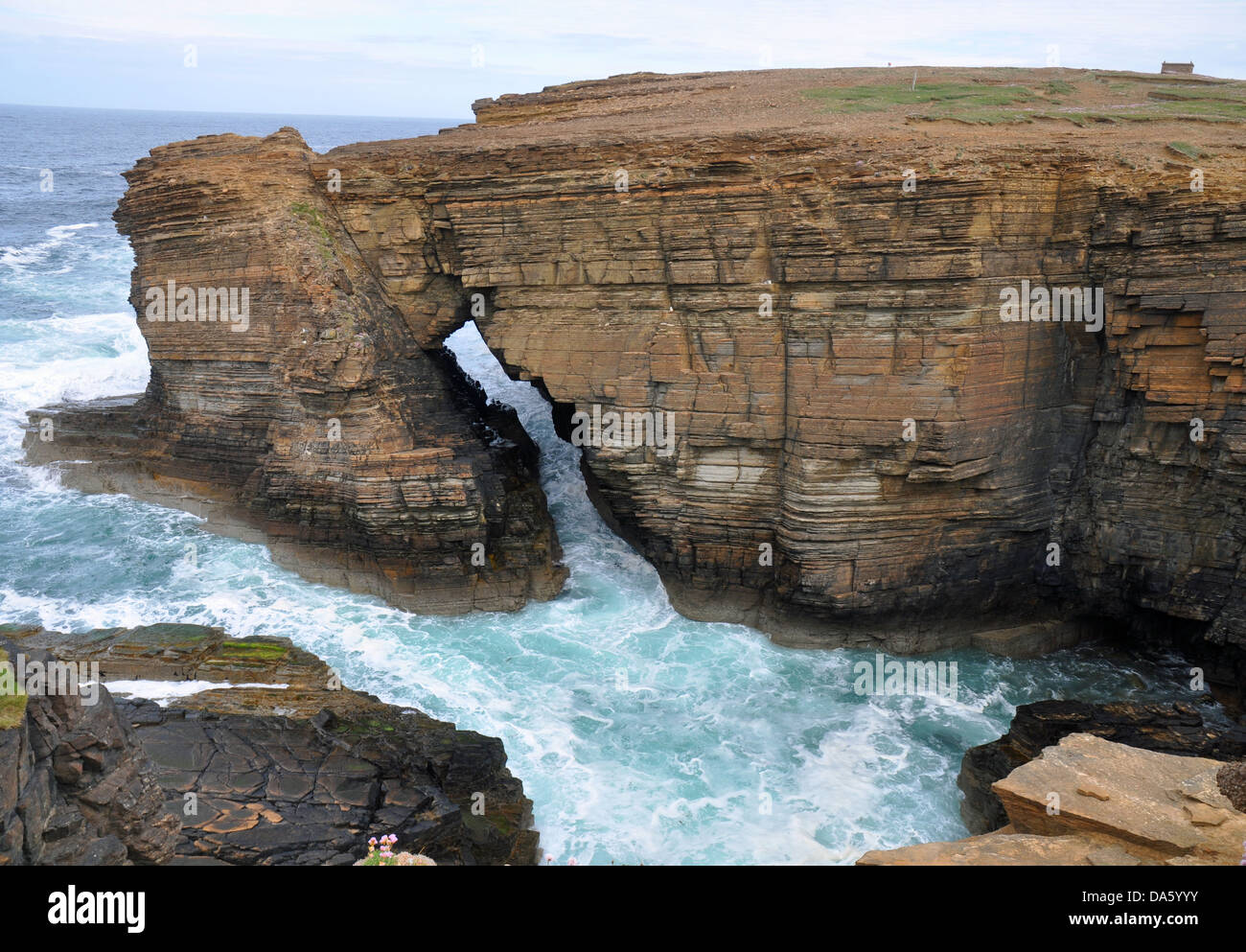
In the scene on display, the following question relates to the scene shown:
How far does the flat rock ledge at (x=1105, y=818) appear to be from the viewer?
39.3ft

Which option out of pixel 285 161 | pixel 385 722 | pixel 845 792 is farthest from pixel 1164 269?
pixel 285 161

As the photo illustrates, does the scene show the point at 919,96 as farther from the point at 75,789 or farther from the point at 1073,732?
the point at 75,789

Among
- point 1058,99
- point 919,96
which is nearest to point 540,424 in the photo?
point 919,96

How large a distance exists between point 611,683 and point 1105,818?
33.3ft

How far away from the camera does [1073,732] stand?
1667 centimetres

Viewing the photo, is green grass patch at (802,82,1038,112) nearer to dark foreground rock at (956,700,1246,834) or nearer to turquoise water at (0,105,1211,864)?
turquoise water at (0,105,1211,864)

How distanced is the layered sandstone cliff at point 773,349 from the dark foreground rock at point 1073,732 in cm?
275

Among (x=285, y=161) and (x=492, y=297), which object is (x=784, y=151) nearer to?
(x=492, y=297)

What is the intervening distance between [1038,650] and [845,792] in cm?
746

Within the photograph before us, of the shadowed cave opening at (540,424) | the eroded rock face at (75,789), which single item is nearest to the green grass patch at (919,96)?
the shadowed cave opening at (540,424)

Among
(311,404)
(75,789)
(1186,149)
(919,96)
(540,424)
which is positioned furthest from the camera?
(540,424)

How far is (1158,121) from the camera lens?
21.1 m

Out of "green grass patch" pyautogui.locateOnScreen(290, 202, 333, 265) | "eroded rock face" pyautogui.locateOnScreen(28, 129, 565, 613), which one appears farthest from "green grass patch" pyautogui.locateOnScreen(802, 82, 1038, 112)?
"green grass patch" pyautogui.locateOnScreen(290, 202, 333, 265)

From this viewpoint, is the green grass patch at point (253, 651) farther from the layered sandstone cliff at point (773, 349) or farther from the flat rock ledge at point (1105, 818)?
the flat rock ledge at point (1105, 818)
